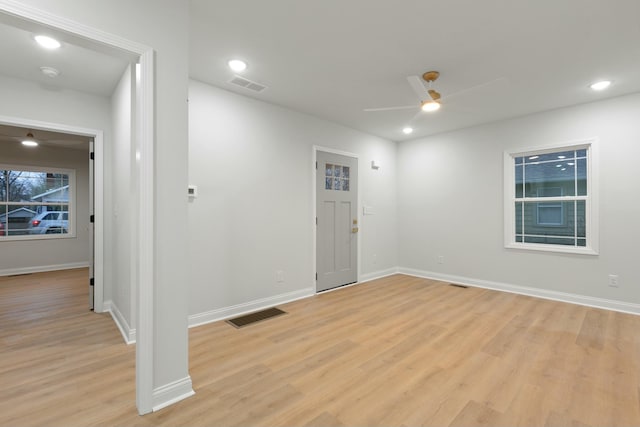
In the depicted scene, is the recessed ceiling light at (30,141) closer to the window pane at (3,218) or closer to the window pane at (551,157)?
the window pane at (3,218)

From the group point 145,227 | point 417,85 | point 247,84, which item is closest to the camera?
point 145,227

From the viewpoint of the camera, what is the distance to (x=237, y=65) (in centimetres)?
294

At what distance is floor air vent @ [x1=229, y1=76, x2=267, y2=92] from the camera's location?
10.6ft

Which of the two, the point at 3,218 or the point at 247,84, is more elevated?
the point at 247,84

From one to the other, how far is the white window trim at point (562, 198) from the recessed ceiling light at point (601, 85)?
743 millimetres

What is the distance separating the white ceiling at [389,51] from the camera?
2.16 m

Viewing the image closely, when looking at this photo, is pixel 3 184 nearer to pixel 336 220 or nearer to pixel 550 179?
pixel 336 220

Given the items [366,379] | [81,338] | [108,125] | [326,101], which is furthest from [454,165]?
[81,338]

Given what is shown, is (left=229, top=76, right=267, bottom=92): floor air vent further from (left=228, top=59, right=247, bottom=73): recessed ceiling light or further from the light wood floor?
the light wood floor

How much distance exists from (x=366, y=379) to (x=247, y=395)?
34.2 inches

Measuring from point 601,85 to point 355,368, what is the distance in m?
4.18

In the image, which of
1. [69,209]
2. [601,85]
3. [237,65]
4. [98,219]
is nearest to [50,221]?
[69,209]

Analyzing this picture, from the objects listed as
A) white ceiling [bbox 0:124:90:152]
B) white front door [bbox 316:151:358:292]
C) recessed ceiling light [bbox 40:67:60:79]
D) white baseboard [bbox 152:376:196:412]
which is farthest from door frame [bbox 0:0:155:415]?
white ceiling [bbox 0:124:90:152]

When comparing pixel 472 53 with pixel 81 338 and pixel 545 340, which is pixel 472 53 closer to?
pixel 545 340
